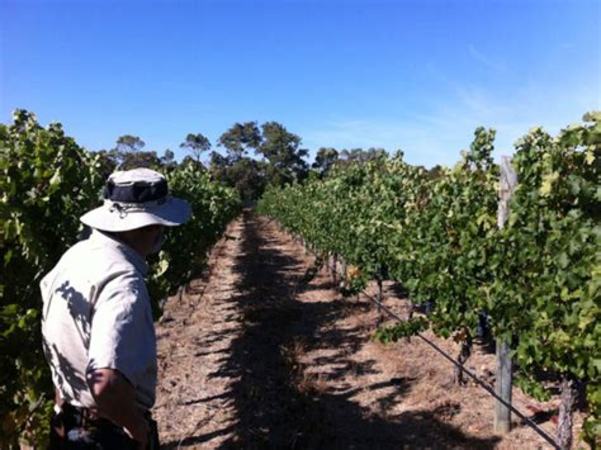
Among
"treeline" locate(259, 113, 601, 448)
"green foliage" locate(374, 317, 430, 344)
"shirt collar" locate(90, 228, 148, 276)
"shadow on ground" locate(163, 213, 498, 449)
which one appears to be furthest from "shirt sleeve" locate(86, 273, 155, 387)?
"green foliage" locate(374, 317, 430, 344)

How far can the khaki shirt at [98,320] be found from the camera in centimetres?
191

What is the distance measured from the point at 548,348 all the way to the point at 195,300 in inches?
367

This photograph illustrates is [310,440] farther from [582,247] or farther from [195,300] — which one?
[195,300]

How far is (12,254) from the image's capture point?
325 centimetres

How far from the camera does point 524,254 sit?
4375mm

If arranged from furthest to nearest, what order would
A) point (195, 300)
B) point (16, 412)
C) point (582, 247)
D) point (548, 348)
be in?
point (195, 300)
point (548, 348)
point (582, 247)
point (16, 412)

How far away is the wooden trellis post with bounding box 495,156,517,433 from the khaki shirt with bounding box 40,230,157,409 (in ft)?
12.1

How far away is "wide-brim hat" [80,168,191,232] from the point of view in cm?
221

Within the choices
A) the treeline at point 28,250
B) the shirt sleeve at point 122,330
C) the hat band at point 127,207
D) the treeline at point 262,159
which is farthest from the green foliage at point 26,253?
the treeline at point 262,159

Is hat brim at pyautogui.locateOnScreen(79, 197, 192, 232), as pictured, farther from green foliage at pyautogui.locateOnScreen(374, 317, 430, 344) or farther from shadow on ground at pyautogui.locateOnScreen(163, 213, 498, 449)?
green foliage at pyautogui.locateOnScreen(374, 317, 430, 344)

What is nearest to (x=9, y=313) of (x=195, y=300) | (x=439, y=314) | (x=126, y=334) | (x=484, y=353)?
(x=126, y=334)

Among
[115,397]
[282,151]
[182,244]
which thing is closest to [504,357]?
[115,397]

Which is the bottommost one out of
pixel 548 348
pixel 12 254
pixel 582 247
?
pixel 548 348

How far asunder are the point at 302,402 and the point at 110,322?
4746 mm
